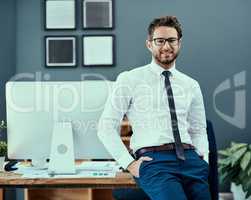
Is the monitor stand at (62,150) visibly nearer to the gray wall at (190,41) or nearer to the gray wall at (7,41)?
the gray wall at (7,41)

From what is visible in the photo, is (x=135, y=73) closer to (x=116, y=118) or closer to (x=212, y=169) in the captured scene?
(x=116, y=118)

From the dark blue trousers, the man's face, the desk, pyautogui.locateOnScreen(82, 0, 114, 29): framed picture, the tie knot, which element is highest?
pyautogui.locateOnScreen(82, 0, 114, 29): framed picture

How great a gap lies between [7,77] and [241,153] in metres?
2.38

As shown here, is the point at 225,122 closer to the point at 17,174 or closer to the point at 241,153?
the point at 241,153

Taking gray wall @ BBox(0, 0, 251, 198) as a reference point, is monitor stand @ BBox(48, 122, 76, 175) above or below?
below

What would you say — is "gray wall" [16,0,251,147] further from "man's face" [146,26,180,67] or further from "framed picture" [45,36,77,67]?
"man's face" [146,26,180,67]

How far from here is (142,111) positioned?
2.02 metres

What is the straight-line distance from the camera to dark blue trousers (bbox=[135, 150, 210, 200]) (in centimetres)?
183

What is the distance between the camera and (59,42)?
429cm

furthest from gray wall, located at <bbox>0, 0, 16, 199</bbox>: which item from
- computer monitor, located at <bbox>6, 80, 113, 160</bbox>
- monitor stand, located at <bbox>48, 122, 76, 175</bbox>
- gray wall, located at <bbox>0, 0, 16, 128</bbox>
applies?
monitor stand, located at <bbox>48, 122, 76, 175</bbox>

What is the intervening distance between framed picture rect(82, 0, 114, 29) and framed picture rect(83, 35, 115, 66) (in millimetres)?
113

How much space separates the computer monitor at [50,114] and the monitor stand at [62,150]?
45mm

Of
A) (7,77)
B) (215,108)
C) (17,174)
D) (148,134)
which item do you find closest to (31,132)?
(17,174)

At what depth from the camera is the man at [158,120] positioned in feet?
6.29
